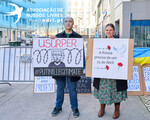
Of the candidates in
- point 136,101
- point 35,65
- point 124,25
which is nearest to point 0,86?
point 35,65

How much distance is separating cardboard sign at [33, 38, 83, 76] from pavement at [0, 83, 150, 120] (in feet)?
3.02

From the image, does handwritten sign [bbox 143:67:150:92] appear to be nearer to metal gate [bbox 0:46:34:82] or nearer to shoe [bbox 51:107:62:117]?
shoe [bbox 51:107:62:117]

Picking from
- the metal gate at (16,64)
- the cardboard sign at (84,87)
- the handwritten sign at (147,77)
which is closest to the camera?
the handwritten sign at (147,77)

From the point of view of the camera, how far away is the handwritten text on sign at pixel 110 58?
9.93 feet

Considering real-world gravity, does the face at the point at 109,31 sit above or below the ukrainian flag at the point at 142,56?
above

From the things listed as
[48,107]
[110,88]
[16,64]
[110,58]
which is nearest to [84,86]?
[48,107]

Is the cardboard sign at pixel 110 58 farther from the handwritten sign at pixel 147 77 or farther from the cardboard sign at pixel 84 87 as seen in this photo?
the handwritten sign at pixel 147 77

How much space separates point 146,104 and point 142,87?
26.1 inches

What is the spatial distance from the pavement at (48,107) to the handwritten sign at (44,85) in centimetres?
12

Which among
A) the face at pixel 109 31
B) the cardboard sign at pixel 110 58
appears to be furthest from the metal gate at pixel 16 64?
the face at pixel 109 31

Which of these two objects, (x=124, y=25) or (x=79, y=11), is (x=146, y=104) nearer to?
(x=124, y=25)

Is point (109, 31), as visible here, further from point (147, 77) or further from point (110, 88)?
point (147, 77)

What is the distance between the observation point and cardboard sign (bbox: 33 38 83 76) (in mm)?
3320

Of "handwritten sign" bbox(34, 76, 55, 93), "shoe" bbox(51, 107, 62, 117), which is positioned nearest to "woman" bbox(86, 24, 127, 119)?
"shoe" bbox(51, 107, 62, 117)
